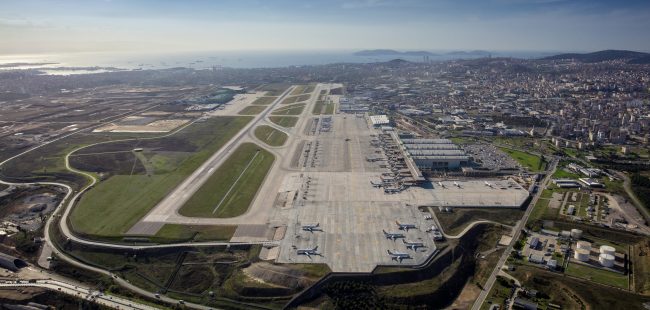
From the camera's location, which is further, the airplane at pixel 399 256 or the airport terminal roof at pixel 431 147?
the airport terminal roof at pixel 431 147

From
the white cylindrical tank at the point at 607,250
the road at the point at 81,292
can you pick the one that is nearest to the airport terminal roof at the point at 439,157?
the white cylindrical tank at the point at 607,250

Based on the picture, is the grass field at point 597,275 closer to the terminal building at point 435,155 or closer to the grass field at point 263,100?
the terminal building at point 435,155

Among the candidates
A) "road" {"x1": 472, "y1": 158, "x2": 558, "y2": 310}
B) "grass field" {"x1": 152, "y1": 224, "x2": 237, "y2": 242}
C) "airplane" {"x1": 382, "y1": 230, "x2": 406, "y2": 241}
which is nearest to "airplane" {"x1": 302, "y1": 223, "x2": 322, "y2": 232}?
"airplane" {"x1": 382, "y1": 230, "x2": 406, "y2": 241}

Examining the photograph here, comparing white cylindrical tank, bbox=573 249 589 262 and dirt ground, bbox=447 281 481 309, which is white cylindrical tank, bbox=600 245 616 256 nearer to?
white cylindrical tank, bbox=573 249 589 262

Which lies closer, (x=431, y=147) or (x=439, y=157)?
(x=439, y=157)

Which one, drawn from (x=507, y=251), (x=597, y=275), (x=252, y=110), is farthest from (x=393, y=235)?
(x=252, y=110)

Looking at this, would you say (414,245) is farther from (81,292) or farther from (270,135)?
(270,135)
